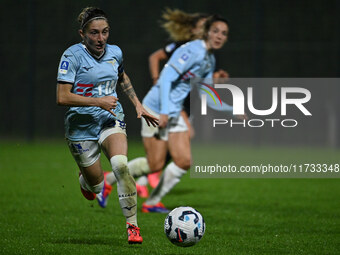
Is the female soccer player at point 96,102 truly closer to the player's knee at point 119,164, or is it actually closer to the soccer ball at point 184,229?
the player's knee at point 119,164

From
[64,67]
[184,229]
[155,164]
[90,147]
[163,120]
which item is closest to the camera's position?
[184,229]

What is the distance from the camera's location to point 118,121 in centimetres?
616

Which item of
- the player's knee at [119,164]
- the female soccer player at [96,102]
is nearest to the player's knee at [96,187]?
the female soccer player at [96,102]

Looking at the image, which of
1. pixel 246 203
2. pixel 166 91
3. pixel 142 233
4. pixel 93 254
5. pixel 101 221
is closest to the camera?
pixel 93 254

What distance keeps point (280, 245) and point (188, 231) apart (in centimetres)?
96

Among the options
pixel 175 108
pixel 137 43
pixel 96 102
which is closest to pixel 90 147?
pixel 96 102

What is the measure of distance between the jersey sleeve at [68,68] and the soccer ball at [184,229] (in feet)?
4.54

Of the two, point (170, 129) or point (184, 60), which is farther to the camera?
point (170, 129)

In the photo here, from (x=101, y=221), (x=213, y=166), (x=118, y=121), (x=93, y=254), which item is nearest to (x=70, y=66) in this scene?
(x=118, y=121)

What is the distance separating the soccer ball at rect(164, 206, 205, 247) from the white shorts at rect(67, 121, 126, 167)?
918mm

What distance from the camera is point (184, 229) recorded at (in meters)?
5.55

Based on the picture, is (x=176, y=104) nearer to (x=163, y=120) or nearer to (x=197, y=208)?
(x=163, y=120)

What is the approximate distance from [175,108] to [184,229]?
2972 mm

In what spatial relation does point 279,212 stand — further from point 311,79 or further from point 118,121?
point 311,79
